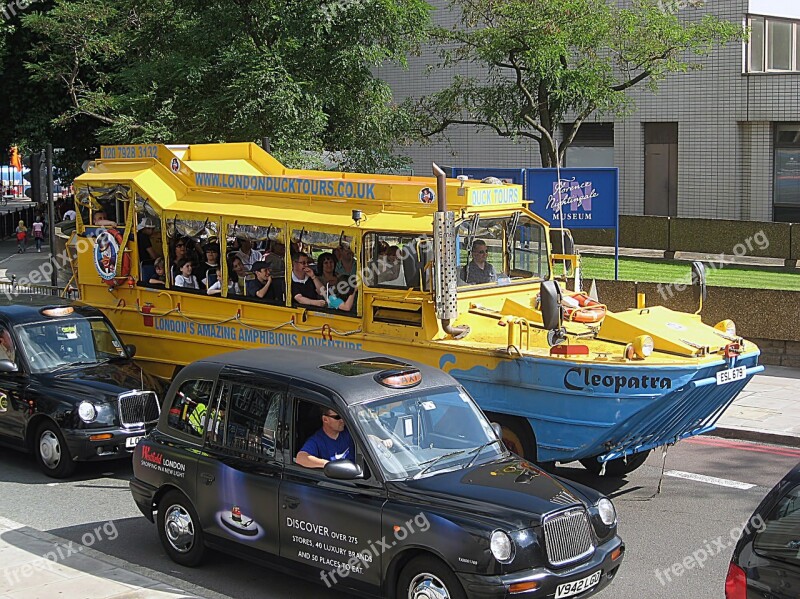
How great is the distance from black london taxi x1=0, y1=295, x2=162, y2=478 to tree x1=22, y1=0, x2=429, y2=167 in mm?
9716

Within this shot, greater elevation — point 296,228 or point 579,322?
point 296,228

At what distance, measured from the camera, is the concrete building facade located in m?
29.1

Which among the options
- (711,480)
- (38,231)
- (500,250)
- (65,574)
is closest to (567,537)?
(65,574)

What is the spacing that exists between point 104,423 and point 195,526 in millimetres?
3187

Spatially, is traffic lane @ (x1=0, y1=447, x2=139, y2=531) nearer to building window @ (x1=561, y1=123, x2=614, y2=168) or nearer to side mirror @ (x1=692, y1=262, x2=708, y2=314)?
side mirror @ (x1=692, y1=262, x2=708, y2=314)

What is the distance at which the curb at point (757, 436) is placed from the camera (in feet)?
40.8

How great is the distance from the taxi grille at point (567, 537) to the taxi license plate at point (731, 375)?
128 inches

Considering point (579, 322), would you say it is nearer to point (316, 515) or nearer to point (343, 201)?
point (343, 201)

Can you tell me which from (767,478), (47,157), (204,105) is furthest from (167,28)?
(767,478)

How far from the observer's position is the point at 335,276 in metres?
11.8

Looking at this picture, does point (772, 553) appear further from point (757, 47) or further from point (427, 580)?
point (757, 47)

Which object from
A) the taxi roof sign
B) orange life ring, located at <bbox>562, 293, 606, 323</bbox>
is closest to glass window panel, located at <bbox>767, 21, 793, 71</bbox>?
orange life ring, located at <bbox>562, 293, 606, 323</bbox>

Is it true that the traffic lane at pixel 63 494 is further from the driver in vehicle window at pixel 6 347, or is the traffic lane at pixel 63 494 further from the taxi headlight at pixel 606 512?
the taxi headlight at pixel 606 512

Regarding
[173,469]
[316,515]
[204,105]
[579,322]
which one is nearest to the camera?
[316,515]
